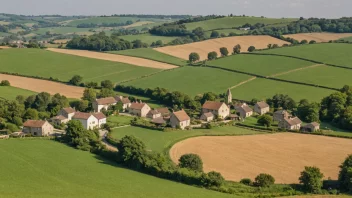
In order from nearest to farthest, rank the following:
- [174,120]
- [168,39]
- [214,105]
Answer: [174,120], [214,105], [168,39]

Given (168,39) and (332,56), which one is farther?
(168,39)

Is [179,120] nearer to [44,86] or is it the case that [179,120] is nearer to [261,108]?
[261,108]

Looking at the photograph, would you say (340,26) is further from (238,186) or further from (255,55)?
(238,186)

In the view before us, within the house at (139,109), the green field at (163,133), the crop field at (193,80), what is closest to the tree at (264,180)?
the green field at (163,133)

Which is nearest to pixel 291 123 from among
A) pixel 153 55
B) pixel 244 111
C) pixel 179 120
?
pixel 244 111

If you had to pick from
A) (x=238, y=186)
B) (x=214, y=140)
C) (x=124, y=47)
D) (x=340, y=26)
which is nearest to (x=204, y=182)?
(x=238, y=186)

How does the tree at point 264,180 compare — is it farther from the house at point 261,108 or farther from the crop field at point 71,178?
the house at point 261,108

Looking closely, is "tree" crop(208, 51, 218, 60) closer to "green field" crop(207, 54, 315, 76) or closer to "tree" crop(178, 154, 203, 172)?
"green field" crop(207, 54, 315, 76)
